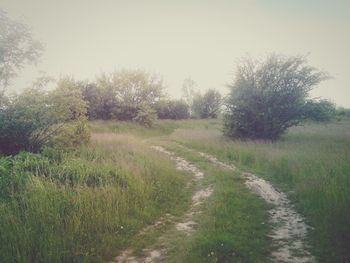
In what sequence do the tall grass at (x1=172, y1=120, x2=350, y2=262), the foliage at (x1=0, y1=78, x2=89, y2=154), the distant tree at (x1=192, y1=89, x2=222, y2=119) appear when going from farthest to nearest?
1. the distant tree at (x1=192, y1=89, x2=222, y2=119)
2. the foliage at (x1=0, y1=78, x2=89, y2=154)
3. the tall grass at (x1=172, y1=120, x2=350, y2=262)

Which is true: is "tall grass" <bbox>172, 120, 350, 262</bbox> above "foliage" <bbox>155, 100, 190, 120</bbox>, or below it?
below

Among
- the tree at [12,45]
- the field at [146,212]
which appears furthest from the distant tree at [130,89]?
the field at [146,212]

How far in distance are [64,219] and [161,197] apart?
3552mm

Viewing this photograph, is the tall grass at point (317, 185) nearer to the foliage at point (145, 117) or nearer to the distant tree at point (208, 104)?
the foliage at point (145, 117)

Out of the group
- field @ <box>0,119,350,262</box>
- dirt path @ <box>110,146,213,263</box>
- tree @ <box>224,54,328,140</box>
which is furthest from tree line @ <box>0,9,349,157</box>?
dirt path @ <box>110,146,213,263</box>

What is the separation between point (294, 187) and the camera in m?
9.95

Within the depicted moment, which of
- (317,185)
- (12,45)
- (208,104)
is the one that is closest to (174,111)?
(208,104)

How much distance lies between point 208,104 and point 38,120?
4311cm

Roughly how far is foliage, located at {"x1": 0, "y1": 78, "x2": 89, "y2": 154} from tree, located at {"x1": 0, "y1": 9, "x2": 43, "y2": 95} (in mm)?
15713

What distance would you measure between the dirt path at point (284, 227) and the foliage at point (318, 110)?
42.1 ft

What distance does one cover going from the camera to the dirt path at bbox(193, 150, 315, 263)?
520 centimetres

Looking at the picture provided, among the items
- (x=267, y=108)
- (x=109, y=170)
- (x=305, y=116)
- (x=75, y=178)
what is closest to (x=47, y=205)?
(x=75, y=178)

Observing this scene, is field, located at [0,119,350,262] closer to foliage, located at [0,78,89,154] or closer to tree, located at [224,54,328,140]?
foliage, located at [0,78,89,154]

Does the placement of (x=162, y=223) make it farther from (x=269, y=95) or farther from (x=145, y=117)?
(x=145, y=117)
